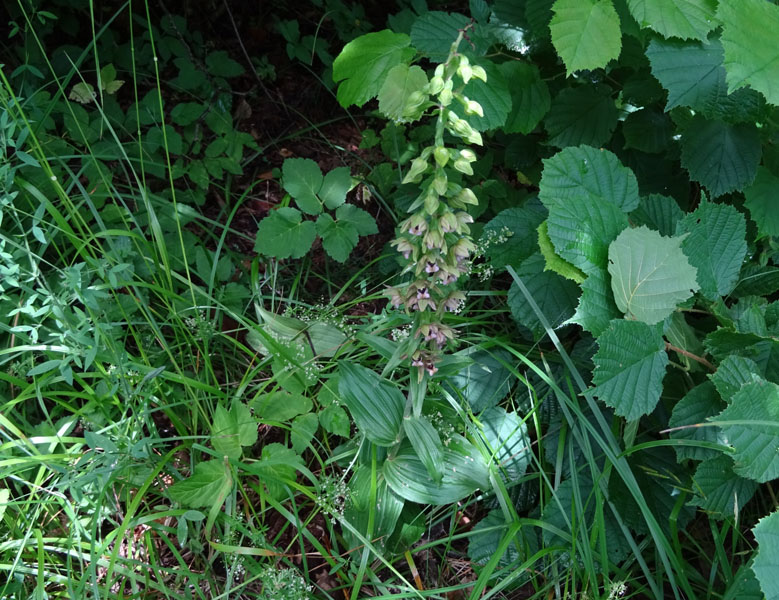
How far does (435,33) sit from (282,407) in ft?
4.82

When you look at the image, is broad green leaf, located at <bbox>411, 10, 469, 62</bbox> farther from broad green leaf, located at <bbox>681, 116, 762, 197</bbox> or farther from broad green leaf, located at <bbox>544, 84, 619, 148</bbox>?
broad green leaf, located at <bbox>681, 116, 762, 197</bbox>

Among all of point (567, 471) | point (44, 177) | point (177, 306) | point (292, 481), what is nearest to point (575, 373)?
point (567, 471)

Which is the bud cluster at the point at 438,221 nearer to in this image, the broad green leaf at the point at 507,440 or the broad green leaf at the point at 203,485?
the broad green leaf at the point at 507,440

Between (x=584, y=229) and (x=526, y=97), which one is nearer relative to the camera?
(x=584, y=229)

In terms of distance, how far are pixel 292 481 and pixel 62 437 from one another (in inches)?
31.8

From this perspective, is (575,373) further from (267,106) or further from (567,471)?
(267,106)

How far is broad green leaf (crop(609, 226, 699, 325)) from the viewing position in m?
1.93

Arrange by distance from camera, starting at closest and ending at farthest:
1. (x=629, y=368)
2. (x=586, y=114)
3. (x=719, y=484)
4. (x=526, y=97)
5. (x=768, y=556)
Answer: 1. (x=768, y=556)
2. (x=629, y=368)
3. (x=719, y=484)
4. (x=526, y=97)
5. (x=586, y=114)

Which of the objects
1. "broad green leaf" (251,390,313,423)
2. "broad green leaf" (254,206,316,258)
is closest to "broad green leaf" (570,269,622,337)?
"broad green leaf" (251,390,313,423)

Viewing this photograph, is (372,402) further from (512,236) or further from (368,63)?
(368,63)

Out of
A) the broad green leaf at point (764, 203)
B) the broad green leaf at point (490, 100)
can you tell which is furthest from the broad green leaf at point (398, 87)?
the broad green leaf at point (764, 203)

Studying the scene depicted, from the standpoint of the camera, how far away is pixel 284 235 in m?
2.83

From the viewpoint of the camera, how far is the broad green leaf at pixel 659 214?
2.23 m

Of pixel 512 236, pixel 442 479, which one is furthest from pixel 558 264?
pixel 442 479
